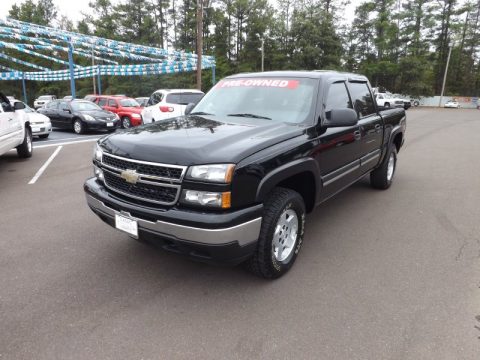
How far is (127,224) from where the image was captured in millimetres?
2799

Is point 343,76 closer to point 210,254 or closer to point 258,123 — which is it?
point 258,123

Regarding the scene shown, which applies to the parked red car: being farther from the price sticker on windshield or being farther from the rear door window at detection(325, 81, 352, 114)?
the rear door window at detection(325, 81, 352, 114)

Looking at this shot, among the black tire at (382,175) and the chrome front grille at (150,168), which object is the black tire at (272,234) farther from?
the black tire at (382,175)

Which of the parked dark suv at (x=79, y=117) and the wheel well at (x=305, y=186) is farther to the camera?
the parked dark suv at (x=79, y=117)

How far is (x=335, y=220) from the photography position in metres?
4.59

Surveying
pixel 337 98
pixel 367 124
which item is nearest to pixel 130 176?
pixel 337 98

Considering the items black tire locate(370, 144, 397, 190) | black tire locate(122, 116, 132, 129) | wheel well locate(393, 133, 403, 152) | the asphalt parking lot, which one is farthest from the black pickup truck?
black tire locate(122, 116, 132, 129)

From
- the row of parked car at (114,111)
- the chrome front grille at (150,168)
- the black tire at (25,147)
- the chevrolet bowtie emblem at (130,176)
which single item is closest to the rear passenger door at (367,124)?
the chrome front grille at (150,168)

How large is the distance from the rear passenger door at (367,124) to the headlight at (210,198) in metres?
2.59

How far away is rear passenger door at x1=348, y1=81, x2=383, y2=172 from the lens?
448 centimetres

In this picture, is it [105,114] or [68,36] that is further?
[68,36]

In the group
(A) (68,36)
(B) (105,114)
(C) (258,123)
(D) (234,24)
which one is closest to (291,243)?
(C) (258,123)

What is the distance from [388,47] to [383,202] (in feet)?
179

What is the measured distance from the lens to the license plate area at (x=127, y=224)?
108 inches
